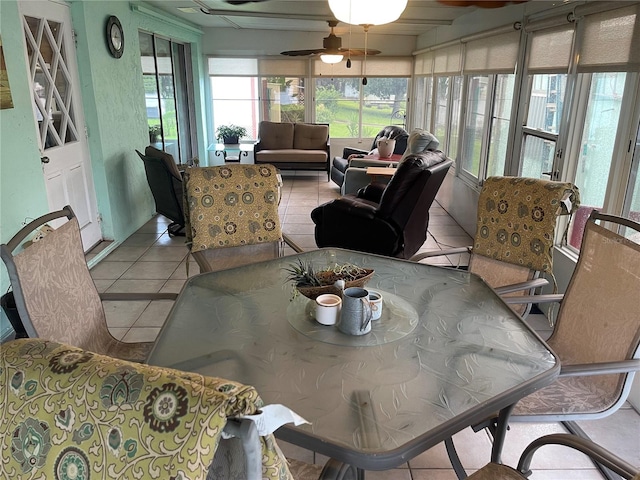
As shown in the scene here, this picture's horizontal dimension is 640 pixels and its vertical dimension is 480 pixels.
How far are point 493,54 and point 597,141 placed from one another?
1.81 metres

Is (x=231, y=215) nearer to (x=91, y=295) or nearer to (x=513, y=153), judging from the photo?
(x=91, y=295)

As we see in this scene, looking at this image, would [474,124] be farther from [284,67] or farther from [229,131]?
[229,131]

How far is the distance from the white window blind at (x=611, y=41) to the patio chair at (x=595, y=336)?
1.12m

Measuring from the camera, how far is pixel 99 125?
13.1 ft

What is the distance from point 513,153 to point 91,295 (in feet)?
11.1

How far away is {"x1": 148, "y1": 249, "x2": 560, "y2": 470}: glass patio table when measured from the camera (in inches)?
43.3

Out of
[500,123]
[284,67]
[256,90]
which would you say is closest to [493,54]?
[500,123]

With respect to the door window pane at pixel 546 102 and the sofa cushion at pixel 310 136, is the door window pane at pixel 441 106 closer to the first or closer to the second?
the sofa cushion at pixel 310 136

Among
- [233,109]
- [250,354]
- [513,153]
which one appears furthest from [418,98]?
[250,354]

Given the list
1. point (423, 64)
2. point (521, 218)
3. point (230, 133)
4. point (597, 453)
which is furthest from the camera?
point (230, 133)

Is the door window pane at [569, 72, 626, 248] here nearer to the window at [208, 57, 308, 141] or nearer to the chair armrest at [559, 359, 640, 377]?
the chair armrest at [559, 359, 640, 377]

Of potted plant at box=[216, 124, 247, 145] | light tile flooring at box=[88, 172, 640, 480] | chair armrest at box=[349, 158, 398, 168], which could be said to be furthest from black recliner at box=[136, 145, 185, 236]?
potted plant at box=[216, 124, 247, 145]

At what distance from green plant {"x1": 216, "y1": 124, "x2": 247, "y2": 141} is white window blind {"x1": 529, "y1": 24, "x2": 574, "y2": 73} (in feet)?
18.3

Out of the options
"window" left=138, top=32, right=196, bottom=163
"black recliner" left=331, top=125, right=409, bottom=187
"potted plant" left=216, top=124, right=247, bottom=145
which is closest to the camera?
"window" left=138, top=32, right=196, bottom=163
